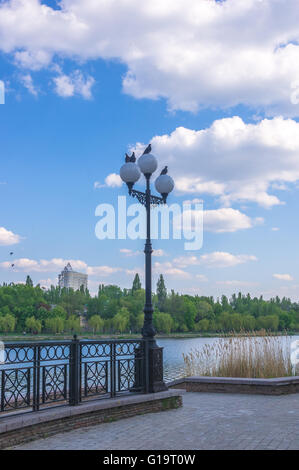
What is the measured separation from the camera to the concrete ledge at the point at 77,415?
6121 mm

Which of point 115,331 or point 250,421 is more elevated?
point 250,421

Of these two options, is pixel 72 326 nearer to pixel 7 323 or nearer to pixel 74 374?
pixel 7 323

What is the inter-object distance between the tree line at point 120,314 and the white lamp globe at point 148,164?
3117 inches

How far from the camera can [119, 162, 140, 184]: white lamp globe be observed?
972 centimetres

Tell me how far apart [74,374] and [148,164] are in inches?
186

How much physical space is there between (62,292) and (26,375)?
401 ft

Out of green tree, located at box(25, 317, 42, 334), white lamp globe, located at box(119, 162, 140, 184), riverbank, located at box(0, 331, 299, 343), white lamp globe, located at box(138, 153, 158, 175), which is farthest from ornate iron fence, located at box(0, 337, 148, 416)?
green tree, located at box(25, 317, 42, 334)

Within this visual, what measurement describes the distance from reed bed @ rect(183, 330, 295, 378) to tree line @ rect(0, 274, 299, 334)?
7516cm

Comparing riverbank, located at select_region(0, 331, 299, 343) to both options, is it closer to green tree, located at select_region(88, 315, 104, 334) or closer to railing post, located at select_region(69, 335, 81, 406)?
green tree, located at select_region(88, 315, 104, 334)

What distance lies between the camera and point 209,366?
12719 mm

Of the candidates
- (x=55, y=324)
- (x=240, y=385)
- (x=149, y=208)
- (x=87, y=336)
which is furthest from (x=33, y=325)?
(x=149, y=208)

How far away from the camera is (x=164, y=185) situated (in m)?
10.3
